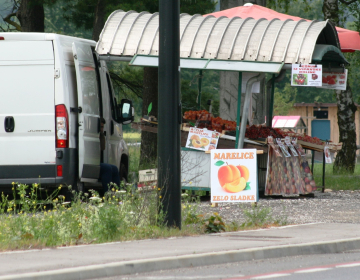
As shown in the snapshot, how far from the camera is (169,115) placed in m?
8.66

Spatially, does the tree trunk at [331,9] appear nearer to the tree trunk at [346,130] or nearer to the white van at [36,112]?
the tree trunk at [346,130]

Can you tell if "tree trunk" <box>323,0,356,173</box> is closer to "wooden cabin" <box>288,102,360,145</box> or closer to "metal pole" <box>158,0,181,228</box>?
"metal pole" <box>158,0,181,228</box>

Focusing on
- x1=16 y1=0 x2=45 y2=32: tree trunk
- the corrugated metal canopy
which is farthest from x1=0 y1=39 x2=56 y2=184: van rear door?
x1=16 y1=0 x2=45 y2=32: tree trunk

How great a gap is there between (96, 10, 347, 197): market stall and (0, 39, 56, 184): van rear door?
224 cm

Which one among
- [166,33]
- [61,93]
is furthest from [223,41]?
[166,33]

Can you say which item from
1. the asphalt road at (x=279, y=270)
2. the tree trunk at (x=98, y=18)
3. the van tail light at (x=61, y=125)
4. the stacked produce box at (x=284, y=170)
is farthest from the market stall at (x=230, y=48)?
the tree trunk at (x=98, y=18)

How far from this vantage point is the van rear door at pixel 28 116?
10.7 metres

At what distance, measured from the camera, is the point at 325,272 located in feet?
22.4

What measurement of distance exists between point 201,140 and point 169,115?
4285 mm

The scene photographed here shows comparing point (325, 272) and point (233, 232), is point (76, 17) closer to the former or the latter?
point (233, 232)

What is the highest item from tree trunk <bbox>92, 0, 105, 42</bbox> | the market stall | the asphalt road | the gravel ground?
tree trunk <bbox>92, 0, 105, 42</bbox>

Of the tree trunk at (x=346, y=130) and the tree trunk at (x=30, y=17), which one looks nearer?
the tree trunk at (x=346, y=130)

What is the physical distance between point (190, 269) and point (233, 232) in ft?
7.88

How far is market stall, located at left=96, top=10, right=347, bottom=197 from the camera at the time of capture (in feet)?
41.2
